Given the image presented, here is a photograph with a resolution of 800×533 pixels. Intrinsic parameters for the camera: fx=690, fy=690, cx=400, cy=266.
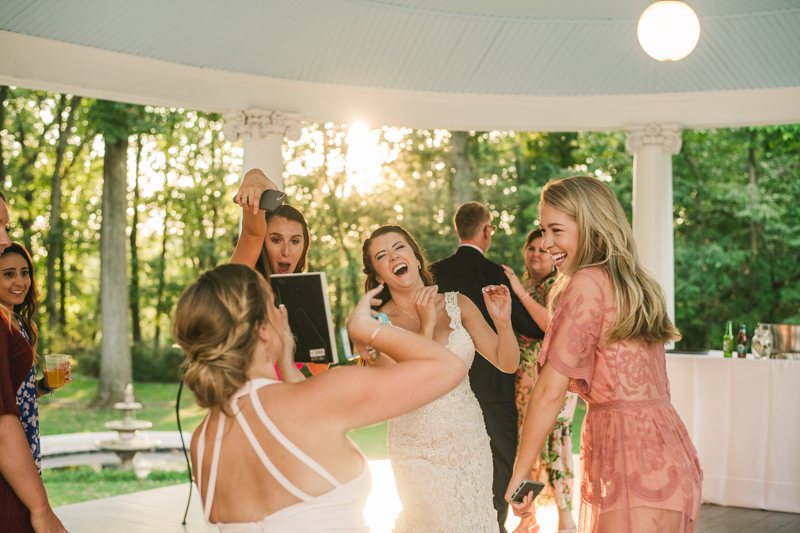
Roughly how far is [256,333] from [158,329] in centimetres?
2031

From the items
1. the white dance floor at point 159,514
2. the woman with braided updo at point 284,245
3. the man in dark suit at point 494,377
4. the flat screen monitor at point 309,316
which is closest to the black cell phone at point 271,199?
the flat screen monitor at point 309,316

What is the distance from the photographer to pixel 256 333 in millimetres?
1813

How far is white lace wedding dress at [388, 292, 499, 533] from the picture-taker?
3.00 meters

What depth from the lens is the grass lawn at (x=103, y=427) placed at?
9.26 metres

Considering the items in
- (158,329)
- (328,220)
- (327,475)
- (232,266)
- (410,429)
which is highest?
(328,220)

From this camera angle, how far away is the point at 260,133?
653 centimetres

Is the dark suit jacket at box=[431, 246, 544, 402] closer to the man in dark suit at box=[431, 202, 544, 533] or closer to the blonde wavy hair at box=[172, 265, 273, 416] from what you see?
the man in dark suit at box=[431, 202, 544, 533]

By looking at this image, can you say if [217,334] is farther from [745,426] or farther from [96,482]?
[96,482]

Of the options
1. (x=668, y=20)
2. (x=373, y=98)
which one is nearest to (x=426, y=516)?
(x=668, y=20)

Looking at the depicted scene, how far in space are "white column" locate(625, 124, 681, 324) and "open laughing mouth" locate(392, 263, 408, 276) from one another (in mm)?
4497

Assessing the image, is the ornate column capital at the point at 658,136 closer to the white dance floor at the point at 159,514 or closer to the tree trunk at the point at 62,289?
the white dance floor at the point at 159,514

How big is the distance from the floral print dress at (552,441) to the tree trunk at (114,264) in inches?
500

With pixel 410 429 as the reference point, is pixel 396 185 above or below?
above

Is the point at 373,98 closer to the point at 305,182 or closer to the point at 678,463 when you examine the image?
the point at 678,463
